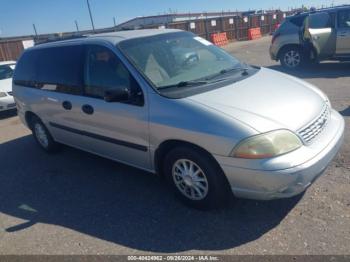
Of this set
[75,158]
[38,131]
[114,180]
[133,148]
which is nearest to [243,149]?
[133,148]

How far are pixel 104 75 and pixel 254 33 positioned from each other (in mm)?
23604

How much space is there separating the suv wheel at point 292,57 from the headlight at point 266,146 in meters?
8.17

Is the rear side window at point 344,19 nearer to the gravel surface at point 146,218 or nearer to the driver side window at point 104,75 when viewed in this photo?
the gravel surface at point 146,218

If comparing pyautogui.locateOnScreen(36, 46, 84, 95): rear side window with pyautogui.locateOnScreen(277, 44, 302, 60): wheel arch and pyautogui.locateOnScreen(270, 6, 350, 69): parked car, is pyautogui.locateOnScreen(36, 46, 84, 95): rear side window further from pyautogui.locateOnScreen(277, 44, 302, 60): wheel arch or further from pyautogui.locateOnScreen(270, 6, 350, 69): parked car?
pyautogui.locateOnScreen(277, 44, 302, 60): wheel arch

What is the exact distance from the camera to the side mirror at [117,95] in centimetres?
351

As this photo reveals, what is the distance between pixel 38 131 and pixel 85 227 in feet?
9.19

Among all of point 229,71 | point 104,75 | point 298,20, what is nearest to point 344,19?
point 298,20

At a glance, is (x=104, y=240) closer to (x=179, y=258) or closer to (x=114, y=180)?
(x=179, y=258)

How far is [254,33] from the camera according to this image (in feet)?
84.3

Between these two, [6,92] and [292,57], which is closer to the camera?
[6,92]

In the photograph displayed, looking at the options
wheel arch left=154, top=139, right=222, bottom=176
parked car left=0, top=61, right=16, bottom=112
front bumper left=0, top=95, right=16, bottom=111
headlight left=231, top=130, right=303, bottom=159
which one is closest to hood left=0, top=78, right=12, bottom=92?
parked car left=0, top=61, right=16, bottom=112

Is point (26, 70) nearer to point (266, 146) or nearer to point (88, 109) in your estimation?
point (88, 109)

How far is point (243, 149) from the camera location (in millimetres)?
2883

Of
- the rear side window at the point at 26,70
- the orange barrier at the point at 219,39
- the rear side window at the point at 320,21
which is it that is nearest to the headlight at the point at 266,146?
the rear side window at the point at 26,70
